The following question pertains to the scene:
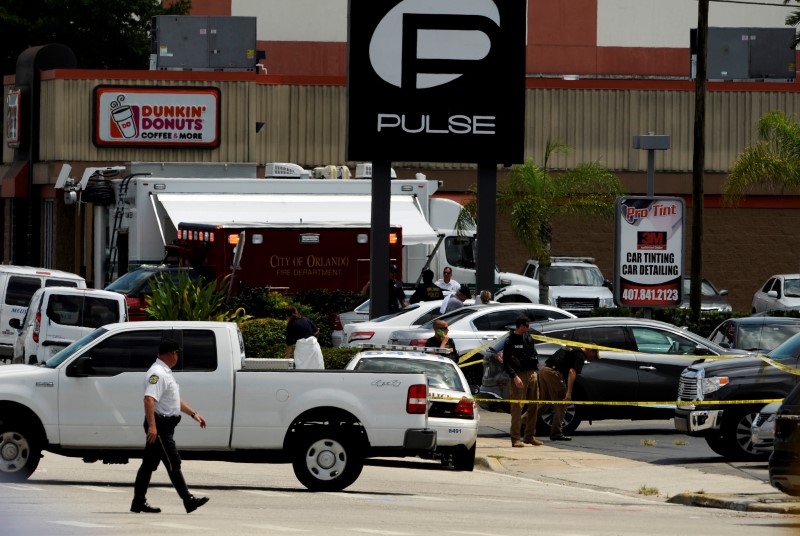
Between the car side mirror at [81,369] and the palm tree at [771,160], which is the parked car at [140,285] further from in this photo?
the car side mirror at [81,369]

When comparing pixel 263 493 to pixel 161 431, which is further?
pixel 263 493

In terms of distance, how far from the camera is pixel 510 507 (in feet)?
49.9

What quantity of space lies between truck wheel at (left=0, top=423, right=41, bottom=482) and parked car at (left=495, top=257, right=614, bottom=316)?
20.4 metres

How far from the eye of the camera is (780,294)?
37062 mm

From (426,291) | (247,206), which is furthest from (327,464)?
(247,206)

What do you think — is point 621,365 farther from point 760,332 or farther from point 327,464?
point 327,464

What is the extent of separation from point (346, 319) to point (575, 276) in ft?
33.2

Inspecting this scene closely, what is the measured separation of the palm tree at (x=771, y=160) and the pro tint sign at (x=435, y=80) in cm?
950

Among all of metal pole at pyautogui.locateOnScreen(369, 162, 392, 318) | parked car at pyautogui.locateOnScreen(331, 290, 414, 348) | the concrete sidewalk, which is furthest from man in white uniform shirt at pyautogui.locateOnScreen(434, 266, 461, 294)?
the concrete sidewalk

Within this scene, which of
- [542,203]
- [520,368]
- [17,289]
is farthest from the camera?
[542,203]

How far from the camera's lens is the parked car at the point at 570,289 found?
36250mm

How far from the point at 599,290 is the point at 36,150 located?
18.4 meters

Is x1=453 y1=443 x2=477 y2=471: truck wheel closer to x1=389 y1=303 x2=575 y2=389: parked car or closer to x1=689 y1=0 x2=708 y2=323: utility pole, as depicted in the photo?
x1=389 y1=303 x2=575 y2=389: parked car

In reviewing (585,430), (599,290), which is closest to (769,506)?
(585,430)
